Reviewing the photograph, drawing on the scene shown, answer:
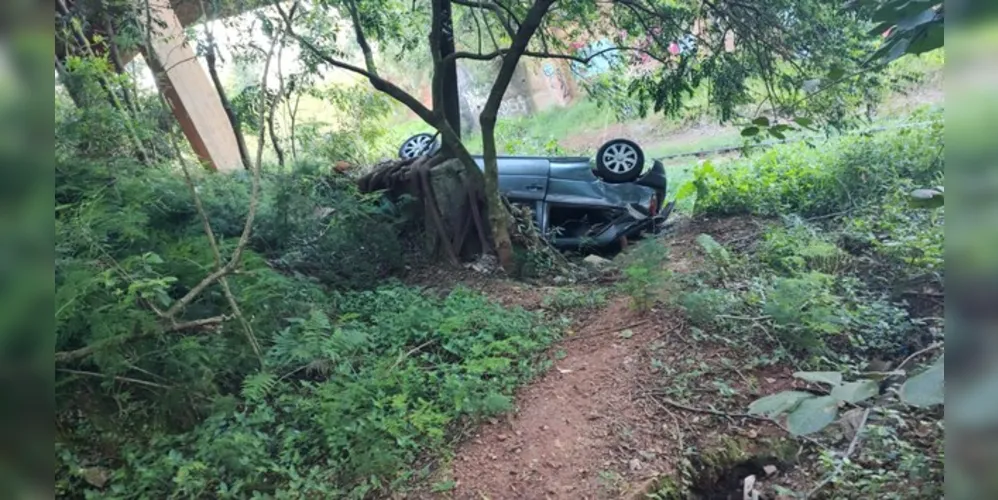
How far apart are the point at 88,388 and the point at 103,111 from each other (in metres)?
2.45

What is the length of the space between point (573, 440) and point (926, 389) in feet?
10.1

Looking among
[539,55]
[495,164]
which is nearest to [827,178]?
[539,55]

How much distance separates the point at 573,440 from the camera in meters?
3.99

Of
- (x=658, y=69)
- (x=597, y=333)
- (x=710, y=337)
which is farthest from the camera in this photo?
(x=658, y=69)

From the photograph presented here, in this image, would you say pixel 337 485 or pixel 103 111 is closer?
pixel 337 485

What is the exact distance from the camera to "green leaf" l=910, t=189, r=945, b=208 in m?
1.47

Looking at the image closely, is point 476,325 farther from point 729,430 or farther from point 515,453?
point 729,430

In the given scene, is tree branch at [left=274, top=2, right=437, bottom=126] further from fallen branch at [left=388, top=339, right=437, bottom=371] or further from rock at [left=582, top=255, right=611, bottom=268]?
fallen branch at [left=388, top=339, right=437, bottom=371]

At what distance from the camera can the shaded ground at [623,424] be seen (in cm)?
365

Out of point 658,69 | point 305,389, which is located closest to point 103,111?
point 305,389

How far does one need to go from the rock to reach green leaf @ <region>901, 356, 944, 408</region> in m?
6.16

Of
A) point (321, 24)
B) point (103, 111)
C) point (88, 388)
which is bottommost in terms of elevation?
point (88, 388)

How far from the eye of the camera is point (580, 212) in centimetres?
845

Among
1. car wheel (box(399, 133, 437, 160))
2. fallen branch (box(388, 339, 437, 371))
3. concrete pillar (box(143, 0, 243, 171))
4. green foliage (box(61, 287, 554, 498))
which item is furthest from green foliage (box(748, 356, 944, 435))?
concrete pillar (box(143, 0, 243, 171))
